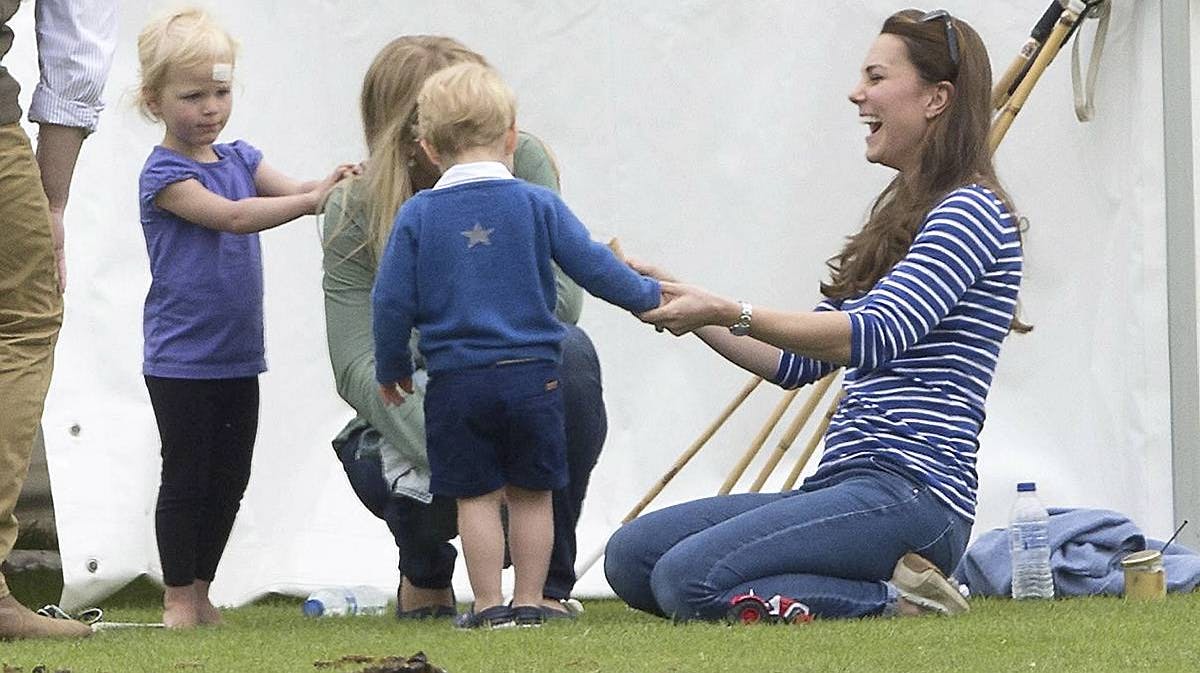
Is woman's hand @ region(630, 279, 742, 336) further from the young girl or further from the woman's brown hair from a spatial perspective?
the young girl

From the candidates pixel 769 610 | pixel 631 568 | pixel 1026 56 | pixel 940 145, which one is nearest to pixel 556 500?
pixel 631 568

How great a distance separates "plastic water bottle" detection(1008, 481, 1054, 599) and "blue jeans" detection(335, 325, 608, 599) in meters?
0.75

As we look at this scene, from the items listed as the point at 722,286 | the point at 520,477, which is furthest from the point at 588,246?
the point at 722,286

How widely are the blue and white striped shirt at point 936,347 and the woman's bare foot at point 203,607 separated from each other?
3.48ft

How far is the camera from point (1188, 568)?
378cm

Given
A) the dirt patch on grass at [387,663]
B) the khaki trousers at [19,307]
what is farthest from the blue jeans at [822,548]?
the khaki trousers at [19,307]

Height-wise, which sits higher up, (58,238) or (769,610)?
(58,238)

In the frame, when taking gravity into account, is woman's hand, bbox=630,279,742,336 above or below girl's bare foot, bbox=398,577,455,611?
above

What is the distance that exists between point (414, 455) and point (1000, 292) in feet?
3.17

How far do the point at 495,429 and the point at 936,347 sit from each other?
66cm

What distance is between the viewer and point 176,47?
370cm

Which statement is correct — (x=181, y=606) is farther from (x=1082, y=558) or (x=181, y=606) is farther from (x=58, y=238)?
(x=1082, y=558)

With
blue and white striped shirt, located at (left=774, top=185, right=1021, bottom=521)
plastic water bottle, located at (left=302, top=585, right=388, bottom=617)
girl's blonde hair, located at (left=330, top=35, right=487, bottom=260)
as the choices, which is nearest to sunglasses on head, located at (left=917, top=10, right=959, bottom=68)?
blue and white striped shirt, located at (left=774, top=185, right=1021, bottom=521)

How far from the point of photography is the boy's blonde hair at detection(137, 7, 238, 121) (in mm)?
3691
